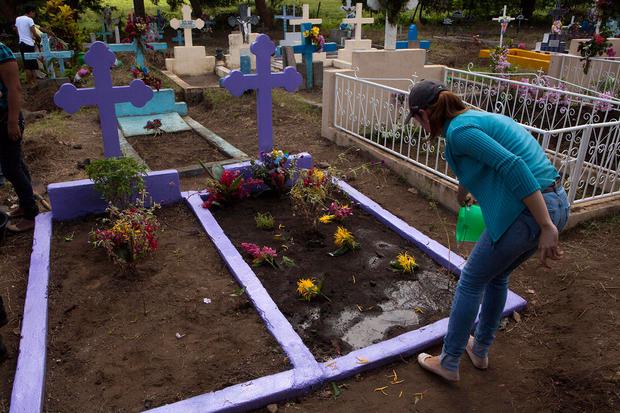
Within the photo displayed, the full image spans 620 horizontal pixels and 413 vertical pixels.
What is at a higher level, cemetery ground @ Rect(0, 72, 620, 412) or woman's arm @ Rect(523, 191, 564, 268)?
woman's arm @ Rect(523, 191, 564, 268)

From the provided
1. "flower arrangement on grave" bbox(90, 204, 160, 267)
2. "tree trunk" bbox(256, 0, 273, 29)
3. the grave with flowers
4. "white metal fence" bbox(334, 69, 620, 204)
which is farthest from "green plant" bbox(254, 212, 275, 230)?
"tree trunk" bbox(256, 0, 273, 29)

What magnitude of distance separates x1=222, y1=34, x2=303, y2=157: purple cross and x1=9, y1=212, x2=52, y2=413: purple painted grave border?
2138 millimetres

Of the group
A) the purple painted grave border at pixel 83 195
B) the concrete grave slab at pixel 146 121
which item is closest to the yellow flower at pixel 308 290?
the purple painted grave border at pixel 83 195

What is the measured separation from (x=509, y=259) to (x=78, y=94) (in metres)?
3.68

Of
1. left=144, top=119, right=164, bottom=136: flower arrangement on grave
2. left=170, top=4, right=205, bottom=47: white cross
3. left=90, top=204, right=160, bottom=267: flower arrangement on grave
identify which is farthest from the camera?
left=170, top=4, right=205, bottom=47: white cross

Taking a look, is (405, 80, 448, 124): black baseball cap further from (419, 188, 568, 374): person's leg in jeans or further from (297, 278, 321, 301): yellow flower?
(297, 278, 321, 301): yellow flower

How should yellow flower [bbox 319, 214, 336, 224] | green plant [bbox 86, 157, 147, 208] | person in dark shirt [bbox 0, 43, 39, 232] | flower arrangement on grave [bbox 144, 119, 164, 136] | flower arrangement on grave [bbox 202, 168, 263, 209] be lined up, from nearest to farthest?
person in dark shirt [bbox 0, 43, 39, 232] → green plant [bbox 86, 157, 147, 208] → yellow flower [bbox 319, 214, 336, 224] → flower arrangement on grave [bbox 202, 168, 263, 209] → flower arrangement on grave [bbox 144, 119, 164, 136]

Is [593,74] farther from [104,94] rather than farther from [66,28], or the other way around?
[66,28]

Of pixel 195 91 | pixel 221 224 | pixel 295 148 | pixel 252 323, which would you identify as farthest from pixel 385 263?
pixel 195 91

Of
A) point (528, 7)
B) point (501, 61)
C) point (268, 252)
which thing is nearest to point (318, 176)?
point (268, 252)

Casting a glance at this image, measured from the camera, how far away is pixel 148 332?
2.97 m

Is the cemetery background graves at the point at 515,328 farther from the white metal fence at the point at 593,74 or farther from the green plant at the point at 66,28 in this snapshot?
the green plant at the point at 66,28

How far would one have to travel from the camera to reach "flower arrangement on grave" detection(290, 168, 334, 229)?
4164mm

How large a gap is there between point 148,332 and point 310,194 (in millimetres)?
1738
